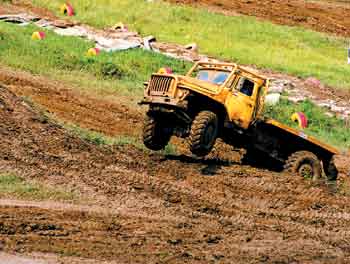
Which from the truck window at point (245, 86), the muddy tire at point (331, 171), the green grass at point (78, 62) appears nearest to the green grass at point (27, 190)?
the truck window at point (245, 86)

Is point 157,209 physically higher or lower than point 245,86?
lower

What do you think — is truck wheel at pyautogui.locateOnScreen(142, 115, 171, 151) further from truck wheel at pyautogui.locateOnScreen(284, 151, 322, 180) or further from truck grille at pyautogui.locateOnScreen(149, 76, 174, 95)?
truck wheel at pyautogui.locateOnScreen(284, 151, 322, 180)

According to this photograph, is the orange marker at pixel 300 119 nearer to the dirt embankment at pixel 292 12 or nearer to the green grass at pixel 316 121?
the green grass at pixel 316 121

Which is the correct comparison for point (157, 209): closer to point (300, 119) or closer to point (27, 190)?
point (27, 190)

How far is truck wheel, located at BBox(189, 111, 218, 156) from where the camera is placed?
15.9m

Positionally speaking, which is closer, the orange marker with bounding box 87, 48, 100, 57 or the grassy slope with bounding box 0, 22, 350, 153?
the grassy slope with bounding box 0, 22, 350, 153

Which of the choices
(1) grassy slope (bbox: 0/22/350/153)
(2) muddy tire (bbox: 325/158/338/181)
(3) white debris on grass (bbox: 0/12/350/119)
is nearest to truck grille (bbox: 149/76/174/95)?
(2) muddy tire (bbox: 325/158/338/181)

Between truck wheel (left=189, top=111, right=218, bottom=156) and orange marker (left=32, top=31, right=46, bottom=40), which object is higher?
truck wheel (left=189, top=111, right=218, bottom=156)

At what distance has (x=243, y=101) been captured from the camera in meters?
17.1

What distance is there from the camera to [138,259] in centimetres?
1059

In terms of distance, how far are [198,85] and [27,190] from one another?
15.1ft

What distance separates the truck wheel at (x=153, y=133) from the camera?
54.9ft

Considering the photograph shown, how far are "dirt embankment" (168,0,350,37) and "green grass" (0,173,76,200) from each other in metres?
24.0

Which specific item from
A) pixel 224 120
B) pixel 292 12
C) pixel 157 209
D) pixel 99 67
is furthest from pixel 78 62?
pixel 292 12
